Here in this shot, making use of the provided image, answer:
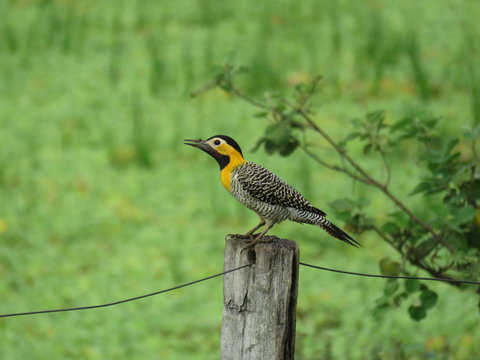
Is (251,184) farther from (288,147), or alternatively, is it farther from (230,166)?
(288,147)

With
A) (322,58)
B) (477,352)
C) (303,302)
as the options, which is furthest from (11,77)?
(477,352)

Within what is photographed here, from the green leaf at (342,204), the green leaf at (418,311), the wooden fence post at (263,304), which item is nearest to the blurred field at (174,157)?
the green leaf at (418,311)

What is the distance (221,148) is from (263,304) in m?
0.69

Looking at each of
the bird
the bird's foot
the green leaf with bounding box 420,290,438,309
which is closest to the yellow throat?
the bird

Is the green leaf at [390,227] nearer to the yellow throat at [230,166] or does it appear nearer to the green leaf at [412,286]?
the green leaf at [412,286]

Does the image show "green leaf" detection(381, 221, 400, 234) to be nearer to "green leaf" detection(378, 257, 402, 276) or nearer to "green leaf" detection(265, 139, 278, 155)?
"green leaf" detection(378, 257, 402, 276)

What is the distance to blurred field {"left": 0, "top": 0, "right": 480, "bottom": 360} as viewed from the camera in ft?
17.3

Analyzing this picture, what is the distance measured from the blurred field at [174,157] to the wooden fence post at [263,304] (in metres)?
1.59

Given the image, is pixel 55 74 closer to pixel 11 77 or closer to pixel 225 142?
pixel 11 77

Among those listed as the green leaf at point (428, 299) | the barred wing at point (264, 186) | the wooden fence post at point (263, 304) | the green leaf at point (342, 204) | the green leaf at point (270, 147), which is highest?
the green leaf at point (270, 147)

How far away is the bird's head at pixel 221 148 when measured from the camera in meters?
2.99

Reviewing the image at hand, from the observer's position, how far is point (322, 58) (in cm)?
859

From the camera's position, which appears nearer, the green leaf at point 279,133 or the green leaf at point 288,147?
the green leaf at point 279,133

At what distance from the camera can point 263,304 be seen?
2518 mm
